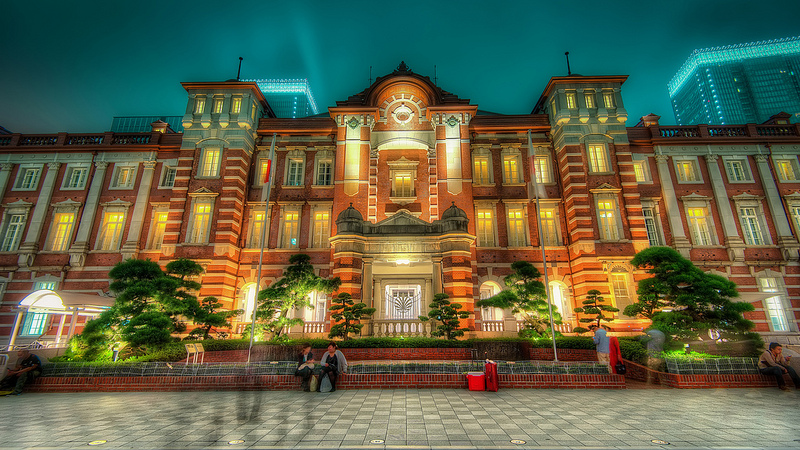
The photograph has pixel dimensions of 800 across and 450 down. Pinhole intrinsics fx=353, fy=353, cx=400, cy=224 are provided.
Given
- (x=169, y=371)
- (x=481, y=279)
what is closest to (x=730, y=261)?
(x=481, y=279)

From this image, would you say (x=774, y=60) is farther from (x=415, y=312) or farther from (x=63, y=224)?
(x=63, y=224)

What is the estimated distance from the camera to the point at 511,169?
75.7 feet

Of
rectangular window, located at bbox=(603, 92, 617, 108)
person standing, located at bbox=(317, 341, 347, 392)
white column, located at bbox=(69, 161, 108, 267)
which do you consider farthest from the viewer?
rectangular window, located at bbox=(603, 92, 617, 108)

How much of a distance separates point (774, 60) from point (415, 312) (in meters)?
108

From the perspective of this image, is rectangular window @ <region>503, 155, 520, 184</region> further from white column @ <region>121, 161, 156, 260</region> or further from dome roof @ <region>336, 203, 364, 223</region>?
white column @ <region>121, 161, 156, 260</region>

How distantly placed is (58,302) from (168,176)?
11.0 meters

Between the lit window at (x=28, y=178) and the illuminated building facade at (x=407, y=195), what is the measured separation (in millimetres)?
96

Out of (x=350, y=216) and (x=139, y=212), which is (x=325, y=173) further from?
(x=139, y=212)

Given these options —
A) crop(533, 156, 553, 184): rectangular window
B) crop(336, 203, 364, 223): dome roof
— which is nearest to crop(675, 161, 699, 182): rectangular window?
crop(533, 156, 553, 184): rectangular window

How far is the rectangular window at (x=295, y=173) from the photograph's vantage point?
76.6 feet

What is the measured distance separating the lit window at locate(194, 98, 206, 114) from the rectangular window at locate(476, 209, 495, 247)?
19.1 metres

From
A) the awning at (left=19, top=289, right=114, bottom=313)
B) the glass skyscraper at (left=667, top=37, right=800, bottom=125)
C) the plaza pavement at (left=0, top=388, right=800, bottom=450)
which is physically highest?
the glass skyscraper at (left=667, top=37, right=800, bottom=125)

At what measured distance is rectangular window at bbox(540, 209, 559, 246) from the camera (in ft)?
70.3

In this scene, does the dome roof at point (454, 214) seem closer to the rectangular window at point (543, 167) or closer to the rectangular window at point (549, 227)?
the rectangular window at point (549, 227)
